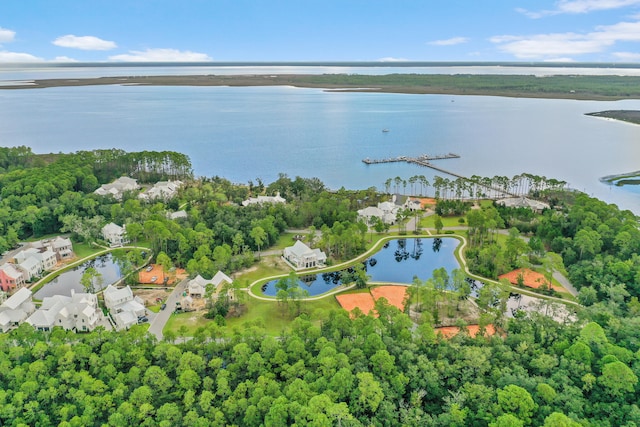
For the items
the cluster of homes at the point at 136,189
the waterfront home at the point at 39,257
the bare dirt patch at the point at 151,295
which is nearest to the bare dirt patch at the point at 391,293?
→ the bare dirt patch at the point at 151,295

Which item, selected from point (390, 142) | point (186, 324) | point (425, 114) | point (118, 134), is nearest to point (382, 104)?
point (425, 114)

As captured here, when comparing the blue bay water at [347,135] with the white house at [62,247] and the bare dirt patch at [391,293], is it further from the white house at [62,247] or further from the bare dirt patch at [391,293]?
the bare dirt patch at [391,293]

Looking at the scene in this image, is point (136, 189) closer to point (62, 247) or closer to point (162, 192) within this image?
point (162, 192)

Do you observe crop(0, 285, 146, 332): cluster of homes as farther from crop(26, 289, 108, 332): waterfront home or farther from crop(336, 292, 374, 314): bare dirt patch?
crop(336, 292, 374, 314): bare dirt patch

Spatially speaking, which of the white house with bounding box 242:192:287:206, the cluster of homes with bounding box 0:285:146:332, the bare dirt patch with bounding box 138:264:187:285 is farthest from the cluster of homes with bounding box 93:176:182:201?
the cluster of homes with bounding box 0:285:146:332

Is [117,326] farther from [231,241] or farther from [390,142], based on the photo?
[390,142]

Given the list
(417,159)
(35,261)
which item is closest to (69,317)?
(35,261)
